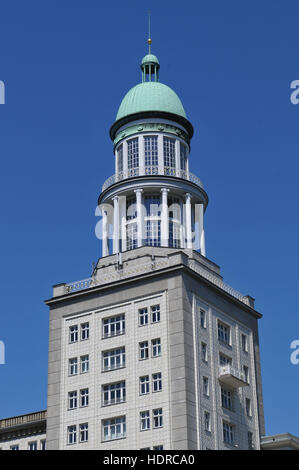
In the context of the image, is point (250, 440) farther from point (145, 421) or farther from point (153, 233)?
point (153, 233)

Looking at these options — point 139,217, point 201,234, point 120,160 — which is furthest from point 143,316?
point 120,160

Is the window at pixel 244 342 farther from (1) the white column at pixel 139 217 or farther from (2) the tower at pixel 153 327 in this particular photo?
(1) the white column at pixel 139 217

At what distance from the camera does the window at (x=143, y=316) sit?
291 feet

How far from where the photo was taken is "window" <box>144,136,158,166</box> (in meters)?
101

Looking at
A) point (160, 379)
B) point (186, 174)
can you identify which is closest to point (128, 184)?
point (186, 174)

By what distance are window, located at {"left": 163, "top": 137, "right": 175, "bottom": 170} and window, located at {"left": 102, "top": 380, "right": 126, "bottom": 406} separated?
956 inches

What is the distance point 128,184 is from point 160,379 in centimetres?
2217

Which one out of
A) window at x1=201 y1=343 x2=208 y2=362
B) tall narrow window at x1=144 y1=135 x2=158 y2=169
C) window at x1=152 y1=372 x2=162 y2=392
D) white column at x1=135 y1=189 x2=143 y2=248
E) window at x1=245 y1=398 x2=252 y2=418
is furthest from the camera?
tall narrow window at x1=144 y1=135 x2=158 y2=169

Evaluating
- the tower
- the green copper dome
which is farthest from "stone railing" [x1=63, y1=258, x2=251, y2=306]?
the green copper dome

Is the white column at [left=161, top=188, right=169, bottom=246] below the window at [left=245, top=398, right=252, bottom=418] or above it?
above

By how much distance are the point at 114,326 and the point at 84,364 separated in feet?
A: 14.3

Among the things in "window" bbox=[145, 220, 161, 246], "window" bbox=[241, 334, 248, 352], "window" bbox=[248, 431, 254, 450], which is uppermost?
"window" bbox=[145, 220, 161, 246]

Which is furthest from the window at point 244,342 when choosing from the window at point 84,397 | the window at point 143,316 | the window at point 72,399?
the window at point 72,399

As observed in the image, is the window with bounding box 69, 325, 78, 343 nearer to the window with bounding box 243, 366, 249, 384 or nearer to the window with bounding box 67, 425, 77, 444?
the window with bounding box 67, 425, 77, 444
